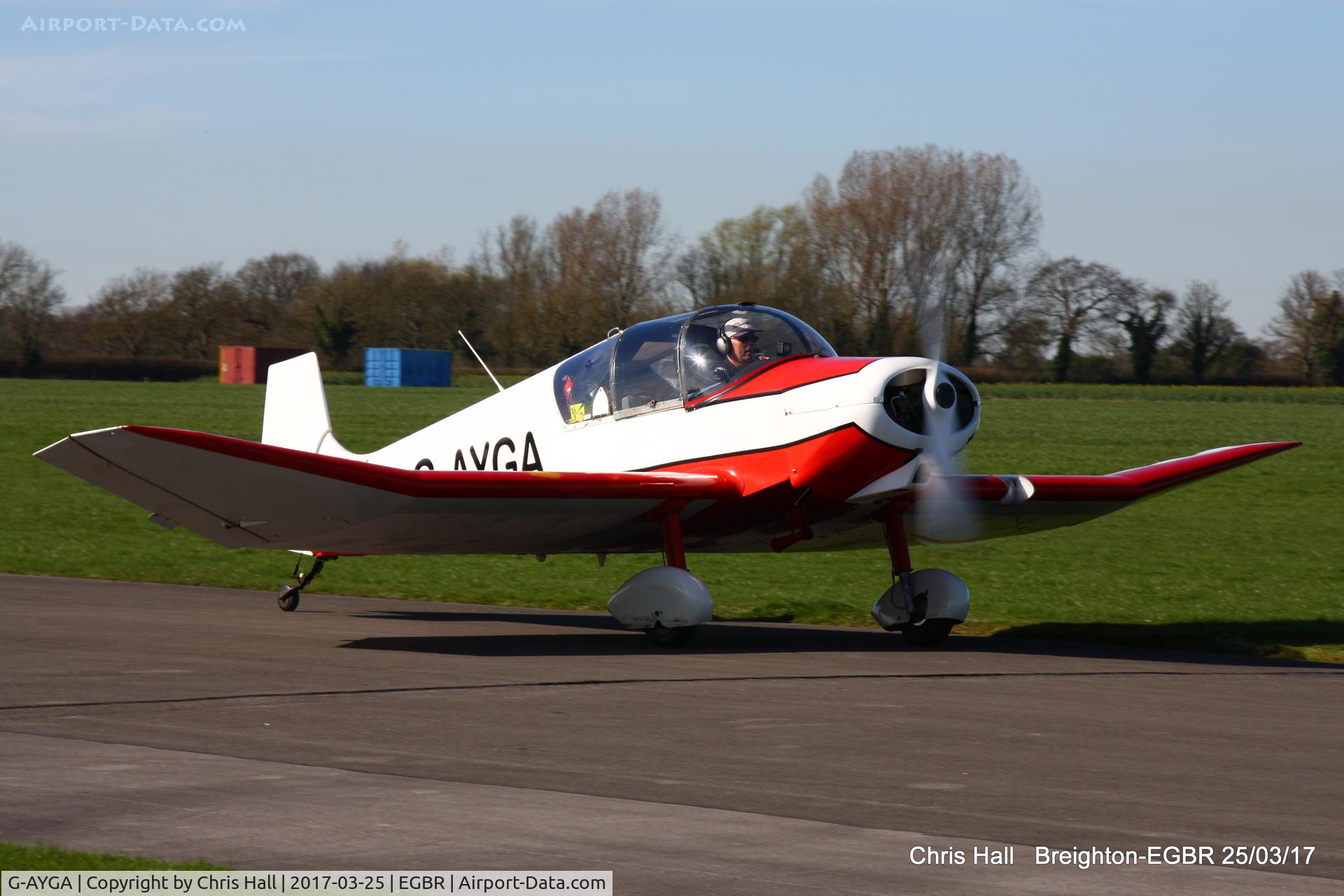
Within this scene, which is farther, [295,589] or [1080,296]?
[1080,296]

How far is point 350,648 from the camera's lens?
36.8 ft

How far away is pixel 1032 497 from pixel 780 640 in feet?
7.75

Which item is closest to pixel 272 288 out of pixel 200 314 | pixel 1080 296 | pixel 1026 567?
pixel 200 314

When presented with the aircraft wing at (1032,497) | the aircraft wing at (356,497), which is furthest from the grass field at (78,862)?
the aircraft wing at (1032,497)

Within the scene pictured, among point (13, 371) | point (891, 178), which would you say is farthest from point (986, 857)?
point (13, 371)

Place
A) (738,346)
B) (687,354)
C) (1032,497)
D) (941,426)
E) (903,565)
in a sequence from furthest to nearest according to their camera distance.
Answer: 1. (1032,497)
2. (903,565)
3. (687,354)
4. (738,346)
5. (941,426)

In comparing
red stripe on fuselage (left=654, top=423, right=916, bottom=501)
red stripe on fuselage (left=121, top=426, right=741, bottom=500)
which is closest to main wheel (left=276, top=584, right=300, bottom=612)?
red stripe on fuselage (left=121, top=426, right=741, bottom=500)

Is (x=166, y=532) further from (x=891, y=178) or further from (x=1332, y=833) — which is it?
(x=1332, y=833)

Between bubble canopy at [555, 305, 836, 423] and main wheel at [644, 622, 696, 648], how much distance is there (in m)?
1.76

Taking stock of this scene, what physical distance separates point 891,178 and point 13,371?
77.7 meters

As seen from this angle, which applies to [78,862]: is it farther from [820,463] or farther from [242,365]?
[242,365]

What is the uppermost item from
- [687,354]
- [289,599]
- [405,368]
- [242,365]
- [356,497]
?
[405,368]

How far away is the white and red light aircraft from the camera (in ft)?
33.0

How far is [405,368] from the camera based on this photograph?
93.2 metres
